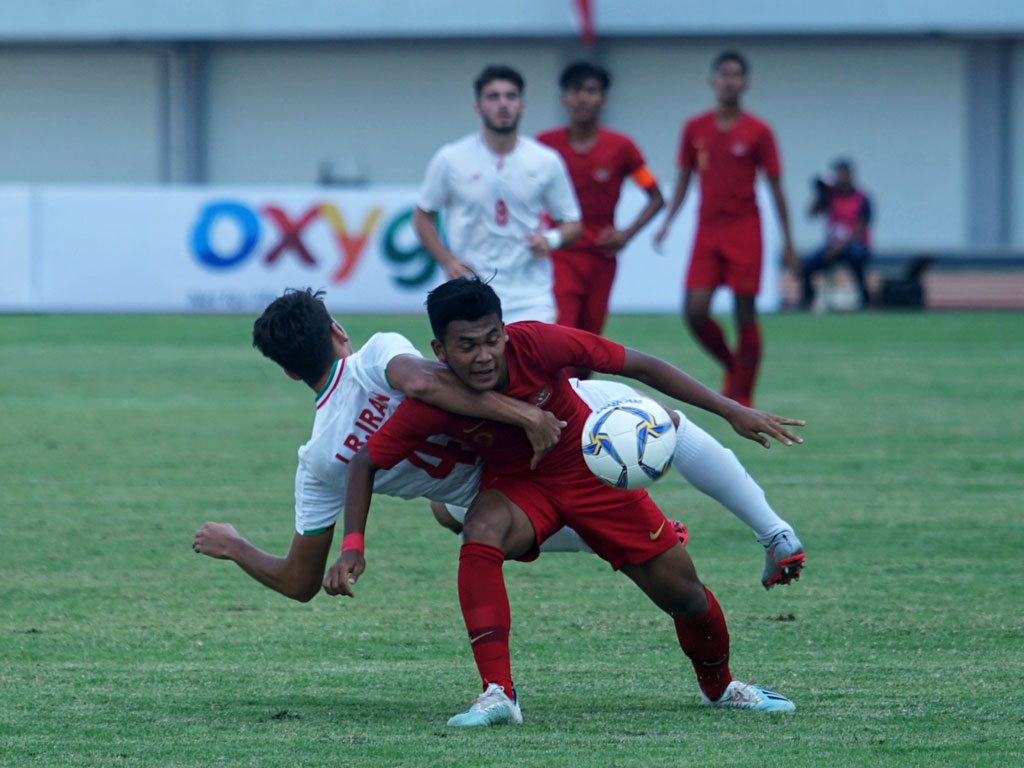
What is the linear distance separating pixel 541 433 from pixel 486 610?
1.56 feet

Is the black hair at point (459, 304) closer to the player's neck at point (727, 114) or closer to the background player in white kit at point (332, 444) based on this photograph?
the background player in white kit at point (332, 444)

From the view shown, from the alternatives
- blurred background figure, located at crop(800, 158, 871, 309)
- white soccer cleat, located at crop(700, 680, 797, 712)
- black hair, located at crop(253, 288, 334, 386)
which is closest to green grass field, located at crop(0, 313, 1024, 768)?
white soccer cleat, located at crop(700, 680, 797, 712)

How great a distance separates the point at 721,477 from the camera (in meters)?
5.11

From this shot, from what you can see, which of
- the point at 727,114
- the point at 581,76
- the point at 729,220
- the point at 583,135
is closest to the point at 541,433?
the point at 581,76

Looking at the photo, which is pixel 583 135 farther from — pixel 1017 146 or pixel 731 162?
pixel 1017 146

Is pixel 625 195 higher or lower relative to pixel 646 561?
higher

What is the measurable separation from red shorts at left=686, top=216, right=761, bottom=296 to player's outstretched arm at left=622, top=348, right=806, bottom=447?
6317mm

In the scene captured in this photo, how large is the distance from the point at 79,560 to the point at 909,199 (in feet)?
80.1

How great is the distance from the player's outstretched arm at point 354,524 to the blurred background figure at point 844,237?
59.3 ft

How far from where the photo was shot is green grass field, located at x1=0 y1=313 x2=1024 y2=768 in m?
4.07

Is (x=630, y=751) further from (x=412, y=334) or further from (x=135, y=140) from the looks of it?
(x=135, y=140)

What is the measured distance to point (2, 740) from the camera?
13.3ft

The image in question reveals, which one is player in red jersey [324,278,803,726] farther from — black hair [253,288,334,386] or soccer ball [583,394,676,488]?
black hair [253,288,334,386]

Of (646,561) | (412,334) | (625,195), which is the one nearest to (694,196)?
(625,195)
